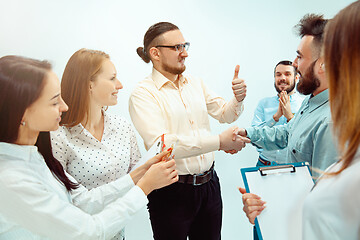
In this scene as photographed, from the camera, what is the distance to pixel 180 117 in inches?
70.4

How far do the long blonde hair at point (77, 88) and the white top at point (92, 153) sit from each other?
0.16 ft

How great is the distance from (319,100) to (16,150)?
1.24 m

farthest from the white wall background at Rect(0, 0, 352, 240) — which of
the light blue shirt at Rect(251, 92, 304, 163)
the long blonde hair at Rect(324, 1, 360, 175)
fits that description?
the long blonde hair at Rect(324, 1, 360, 175)

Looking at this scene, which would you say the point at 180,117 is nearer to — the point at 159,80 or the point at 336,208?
the point at 159,80

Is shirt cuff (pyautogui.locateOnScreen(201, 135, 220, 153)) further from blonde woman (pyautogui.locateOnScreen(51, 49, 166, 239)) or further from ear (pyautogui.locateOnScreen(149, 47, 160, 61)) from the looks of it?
ear (pyautogui.locateOnScreen(149, 47, 160, 61))

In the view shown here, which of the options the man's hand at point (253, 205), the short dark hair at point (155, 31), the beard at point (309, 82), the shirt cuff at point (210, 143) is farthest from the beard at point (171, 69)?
the man's hand at point (253, 205)

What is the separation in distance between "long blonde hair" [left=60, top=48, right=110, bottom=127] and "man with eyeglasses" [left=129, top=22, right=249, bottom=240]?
0.35 m

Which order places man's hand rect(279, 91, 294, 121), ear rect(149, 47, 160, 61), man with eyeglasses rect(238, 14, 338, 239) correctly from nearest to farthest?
man with eyeglasses rect(238, 14, 338, 239) → ear rect(149, 47, 160, 61) → man's hand rect(279, 91, 294, 121)

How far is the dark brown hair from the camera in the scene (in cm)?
95

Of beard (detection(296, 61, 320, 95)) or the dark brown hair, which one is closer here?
the dark brown hair

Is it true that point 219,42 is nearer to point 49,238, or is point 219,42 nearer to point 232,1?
point 232,1

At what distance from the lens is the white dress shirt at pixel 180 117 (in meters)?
1.66

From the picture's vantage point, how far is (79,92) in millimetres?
1450

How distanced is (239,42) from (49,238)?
2.66 m
